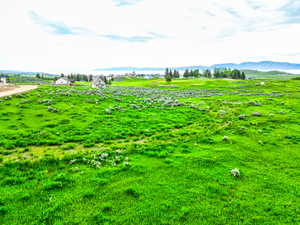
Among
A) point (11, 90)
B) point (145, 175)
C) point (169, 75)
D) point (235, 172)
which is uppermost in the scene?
point (169, 75)

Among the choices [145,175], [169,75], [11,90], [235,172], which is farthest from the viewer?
[169,75]

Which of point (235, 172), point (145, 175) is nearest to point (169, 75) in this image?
point (235, 172)

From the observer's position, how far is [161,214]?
7359 mm

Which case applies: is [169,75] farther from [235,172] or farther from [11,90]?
[235,172]

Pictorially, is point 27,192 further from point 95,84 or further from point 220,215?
point 95,84

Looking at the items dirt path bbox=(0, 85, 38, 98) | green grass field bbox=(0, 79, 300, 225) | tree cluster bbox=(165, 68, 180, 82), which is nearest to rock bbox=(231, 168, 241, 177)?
green grass field bbox=(0, 79, 300, 225)

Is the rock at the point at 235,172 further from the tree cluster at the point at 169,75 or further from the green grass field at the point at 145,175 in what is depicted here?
the tree cluster at the point at 169,75

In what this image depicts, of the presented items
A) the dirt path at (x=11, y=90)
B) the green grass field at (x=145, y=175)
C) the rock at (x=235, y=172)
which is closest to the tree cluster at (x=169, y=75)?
the dirt path at (x=11, y=90)

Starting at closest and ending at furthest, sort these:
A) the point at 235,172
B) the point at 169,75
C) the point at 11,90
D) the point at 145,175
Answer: the point at 145,175
the point at 235,172
the point at 11,90
the point at 169,75

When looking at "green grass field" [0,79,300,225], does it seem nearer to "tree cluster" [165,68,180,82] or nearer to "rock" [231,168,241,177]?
"rock" [231,168,241,177]

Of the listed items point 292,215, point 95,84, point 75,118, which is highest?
point 95,84

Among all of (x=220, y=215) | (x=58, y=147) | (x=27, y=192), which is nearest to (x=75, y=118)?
(x=58, y=147)

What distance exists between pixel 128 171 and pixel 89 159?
3252mm

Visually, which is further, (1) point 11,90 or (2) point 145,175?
(1) point 11,90
